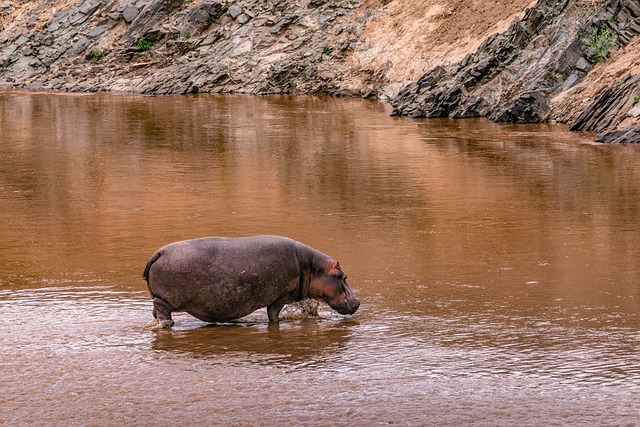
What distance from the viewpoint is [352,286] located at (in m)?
11.1

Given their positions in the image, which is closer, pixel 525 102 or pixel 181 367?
pixel 181 367

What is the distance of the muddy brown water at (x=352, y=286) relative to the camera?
7488 mm

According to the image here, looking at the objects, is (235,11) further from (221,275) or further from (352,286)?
(221,275)

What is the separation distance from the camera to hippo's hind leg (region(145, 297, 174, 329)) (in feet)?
30.8

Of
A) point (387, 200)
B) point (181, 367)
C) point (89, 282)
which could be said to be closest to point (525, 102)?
point (387, 200)

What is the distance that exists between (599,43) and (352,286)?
2184 cm

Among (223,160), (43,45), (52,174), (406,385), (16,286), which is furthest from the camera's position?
(43,45)

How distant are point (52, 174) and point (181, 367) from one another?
1324cm

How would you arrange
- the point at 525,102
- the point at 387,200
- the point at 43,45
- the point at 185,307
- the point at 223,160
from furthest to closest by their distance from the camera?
the point at 43,45
the point at 525,102
the point at 223,160
the point at 387,200
the point at 185,307

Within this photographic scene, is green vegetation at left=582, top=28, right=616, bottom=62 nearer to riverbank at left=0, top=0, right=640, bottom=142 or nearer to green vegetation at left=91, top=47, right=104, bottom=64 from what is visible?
riverbank at left=0, top=0, right=640, bottom=142

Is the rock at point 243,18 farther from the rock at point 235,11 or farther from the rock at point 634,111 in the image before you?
the rock at point 634,111

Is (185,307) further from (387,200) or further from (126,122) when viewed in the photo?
(126,122)

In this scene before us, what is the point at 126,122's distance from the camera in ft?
108

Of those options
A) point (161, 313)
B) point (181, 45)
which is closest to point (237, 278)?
point (161, 313)
